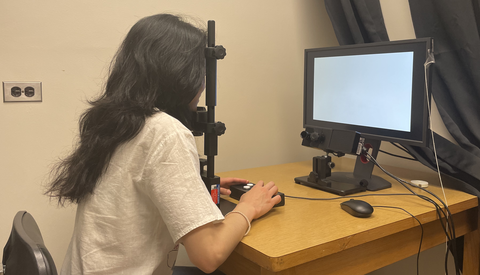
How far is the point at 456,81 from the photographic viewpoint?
1.47 meters

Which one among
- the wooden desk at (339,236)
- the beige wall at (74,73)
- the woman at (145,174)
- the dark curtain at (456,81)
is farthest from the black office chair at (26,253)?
the dark curtain at (456,81)

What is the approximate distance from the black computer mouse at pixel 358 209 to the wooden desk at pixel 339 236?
0.06ft

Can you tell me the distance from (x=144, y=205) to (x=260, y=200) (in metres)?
0.34

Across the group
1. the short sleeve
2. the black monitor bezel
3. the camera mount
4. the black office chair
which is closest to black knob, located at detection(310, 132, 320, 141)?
the black monitor bezel

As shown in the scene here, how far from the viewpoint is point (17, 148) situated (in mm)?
1401

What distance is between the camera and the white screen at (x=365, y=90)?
1.30 meters

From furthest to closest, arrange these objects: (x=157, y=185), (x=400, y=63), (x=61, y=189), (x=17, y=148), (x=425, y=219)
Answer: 1. (x=17, y=148)
2. (x=400, y=63)
3. (x=425, y=219)
4. (x=61, y=189)
5. (x=157, y=185)

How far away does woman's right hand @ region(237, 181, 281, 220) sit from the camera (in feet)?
3.46

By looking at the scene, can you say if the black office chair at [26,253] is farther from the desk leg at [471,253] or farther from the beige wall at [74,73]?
the desk leg at [471,253]

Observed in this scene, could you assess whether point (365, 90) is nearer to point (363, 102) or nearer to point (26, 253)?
point (363, 102)

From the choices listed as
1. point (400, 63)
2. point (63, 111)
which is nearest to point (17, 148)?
point (63, 111)

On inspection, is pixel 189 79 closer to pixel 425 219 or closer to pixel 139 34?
pixel 139 34

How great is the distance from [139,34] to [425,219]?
961 millimetres

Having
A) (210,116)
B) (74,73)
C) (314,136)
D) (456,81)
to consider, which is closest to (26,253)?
(210,116)
